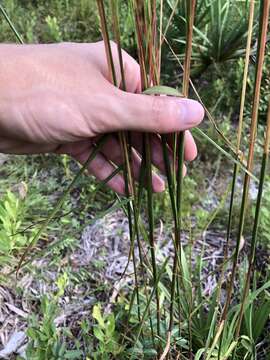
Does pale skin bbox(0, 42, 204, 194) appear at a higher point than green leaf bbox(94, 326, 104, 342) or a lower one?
higher

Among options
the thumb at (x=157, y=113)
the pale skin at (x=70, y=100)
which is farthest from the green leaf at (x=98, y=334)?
the thumb at (x=157, y=113)

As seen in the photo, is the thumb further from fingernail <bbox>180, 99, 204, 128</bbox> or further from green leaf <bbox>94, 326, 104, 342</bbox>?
green leaf <bbox>94, 326, 104, 342</bbox>

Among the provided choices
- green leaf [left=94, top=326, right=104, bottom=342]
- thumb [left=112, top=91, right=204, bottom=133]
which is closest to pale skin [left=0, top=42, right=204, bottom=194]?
thumb [left=112, top=91, right=204, bottom=133]

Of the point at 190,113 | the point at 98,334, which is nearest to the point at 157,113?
the point at 190,113

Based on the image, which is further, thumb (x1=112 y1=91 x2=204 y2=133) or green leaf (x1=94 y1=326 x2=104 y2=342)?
green leaf (x1=94 y1=326 x2=104 y2=342)

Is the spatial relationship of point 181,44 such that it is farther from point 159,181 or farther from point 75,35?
point 159,181

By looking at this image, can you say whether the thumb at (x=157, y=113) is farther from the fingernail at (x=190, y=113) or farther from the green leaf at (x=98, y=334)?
the green leaf at (x=98, y=334)

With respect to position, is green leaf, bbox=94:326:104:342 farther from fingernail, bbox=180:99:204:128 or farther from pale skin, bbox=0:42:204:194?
fingernail, bbox=180:99:204:128

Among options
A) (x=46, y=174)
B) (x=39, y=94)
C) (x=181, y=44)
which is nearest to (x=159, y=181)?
(x=39, y=94)

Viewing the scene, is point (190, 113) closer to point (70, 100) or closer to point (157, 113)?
point (157, 113)
